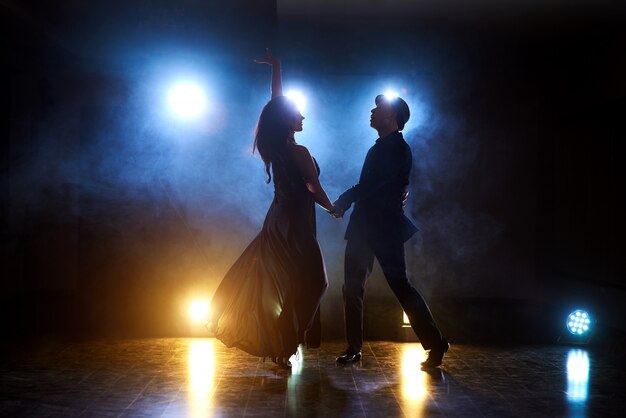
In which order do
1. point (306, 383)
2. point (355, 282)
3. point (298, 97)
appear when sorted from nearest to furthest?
point (306, 383)
point (355, 282)
point (298, 97)

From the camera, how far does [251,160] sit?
7.78m

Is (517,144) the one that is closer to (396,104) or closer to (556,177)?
(556,177)

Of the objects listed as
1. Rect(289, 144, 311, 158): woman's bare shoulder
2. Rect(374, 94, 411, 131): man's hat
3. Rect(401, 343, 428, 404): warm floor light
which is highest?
Rect(374, 94, 411, 131): man's hat

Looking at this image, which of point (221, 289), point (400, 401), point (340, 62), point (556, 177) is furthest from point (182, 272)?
point (556, 177)

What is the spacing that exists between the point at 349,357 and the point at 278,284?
984 mm

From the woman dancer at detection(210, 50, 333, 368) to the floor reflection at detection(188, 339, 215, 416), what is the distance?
1.08 feet

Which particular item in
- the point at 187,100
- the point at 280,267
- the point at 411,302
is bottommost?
the point at 411,302

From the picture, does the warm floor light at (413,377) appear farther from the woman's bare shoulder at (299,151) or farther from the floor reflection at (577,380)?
the woman's bare shoulder at (299,151)

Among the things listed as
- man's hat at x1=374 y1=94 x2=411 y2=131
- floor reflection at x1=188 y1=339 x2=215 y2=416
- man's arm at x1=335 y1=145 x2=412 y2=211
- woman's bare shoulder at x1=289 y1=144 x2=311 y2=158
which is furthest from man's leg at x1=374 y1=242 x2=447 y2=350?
floor reflection at x1=188 y1=339 x2=215 y2=416

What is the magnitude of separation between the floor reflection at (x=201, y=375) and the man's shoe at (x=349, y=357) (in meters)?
1.12

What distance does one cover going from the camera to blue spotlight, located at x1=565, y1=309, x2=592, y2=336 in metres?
7.22

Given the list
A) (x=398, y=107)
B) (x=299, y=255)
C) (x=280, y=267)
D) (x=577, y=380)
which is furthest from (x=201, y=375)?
(x=577, y=380)

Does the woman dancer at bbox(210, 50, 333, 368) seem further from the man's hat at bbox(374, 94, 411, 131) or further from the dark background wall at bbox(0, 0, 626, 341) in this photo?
the dark background wall at bbox(0, 0, 626, 341)

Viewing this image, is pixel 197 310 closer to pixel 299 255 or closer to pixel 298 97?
pixel 299 255
